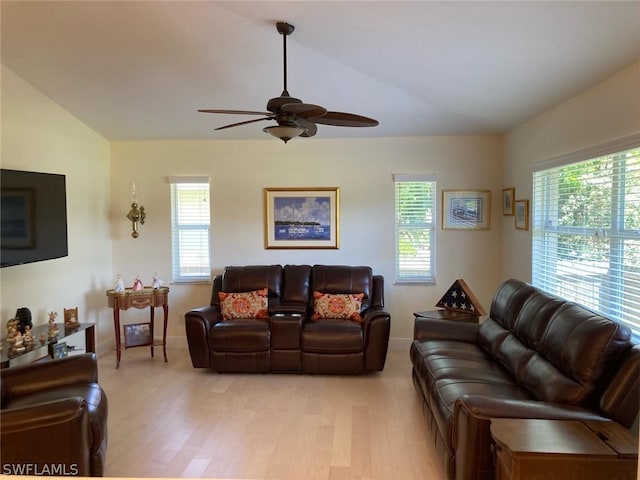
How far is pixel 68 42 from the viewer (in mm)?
3277

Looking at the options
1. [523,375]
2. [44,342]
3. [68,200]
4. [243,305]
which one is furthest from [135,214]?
[523,375]

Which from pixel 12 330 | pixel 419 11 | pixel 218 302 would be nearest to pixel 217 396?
pixel 218 302

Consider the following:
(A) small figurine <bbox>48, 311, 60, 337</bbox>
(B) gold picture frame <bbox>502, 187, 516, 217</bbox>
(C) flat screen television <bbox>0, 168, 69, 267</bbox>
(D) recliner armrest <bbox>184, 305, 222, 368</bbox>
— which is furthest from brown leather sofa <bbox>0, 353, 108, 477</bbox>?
(B) gold picture frame <bbox>502, 187, 516, 217</bbox>

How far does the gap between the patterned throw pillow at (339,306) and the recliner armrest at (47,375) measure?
2.22 meters

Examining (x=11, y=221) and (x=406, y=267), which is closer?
(x=11, y=221)

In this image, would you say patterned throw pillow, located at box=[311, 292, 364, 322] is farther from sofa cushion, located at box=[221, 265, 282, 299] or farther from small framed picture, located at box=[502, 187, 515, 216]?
small framed picture, located at box=[502, 187, 515, 216]

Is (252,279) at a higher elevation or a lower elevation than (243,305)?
higher

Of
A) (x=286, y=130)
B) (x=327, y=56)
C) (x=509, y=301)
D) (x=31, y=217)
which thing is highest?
(x=327, y=56)

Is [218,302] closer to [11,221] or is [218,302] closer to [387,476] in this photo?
[11,221]

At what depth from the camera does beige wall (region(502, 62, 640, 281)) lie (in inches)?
103

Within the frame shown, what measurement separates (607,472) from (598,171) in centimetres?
207

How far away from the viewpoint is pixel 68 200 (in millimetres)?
4414

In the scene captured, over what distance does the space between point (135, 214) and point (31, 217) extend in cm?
153

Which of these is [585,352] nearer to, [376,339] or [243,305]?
[376,339]
